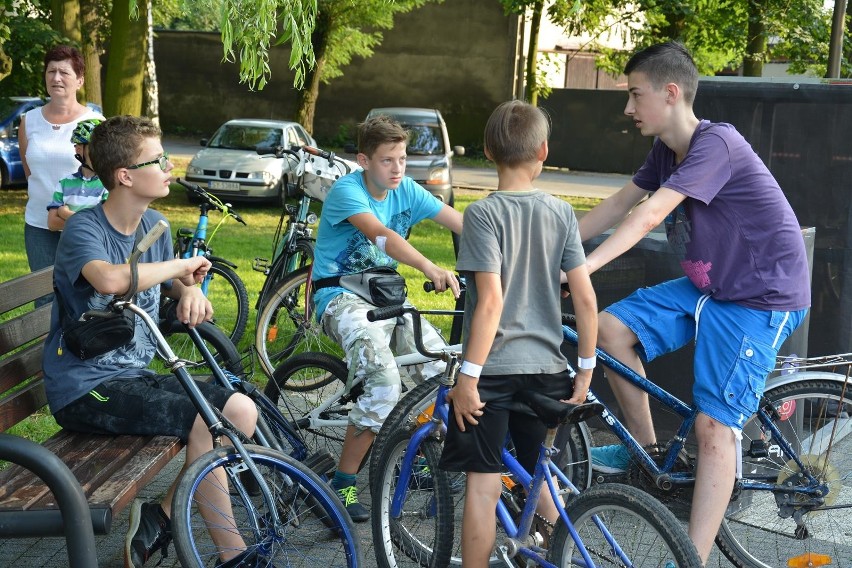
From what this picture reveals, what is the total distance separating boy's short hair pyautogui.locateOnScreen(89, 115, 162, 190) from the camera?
3805 millimetres

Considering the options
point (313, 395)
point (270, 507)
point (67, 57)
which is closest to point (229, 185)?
point (67, 57)

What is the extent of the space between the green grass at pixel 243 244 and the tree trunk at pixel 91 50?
2.01 metres

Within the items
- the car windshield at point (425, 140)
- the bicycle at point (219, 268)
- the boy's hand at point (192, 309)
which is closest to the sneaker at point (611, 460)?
the boy's hand at point (192, 309)

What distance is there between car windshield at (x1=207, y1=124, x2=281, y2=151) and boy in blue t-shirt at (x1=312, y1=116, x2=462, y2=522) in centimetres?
1384

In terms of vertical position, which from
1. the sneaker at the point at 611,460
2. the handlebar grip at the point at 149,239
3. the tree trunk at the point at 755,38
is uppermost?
the tree trunk at the point at 755,38

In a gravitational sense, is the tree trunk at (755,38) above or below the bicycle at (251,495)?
above

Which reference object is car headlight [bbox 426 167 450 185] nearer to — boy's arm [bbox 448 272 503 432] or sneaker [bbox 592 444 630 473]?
sneaker [bbox 592 444 630 473]

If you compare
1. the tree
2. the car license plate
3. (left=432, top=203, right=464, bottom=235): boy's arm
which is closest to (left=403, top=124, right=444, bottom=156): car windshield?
the car license plate

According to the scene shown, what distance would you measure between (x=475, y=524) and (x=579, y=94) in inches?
1146

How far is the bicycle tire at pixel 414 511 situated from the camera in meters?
3.75

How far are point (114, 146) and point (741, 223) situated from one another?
2.30m

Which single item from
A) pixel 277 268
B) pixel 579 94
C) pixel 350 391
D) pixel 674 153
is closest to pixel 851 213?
pixel 674 153

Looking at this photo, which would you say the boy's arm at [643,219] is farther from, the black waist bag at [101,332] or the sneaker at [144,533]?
the sneaker at [144,533]

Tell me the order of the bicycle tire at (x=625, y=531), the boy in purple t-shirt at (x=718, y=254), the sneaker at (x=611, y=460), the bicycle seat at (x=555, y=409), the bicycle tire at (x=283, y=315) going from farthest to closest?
the bicycle tire at (x=283, y=315) → the sneaker at (x=611, y=460) → the boy in purple t-shirt at (x=718, y=254) → the bicycle seat at (x=555, y=409) → the bicycle tire at (x=625, y=531)
